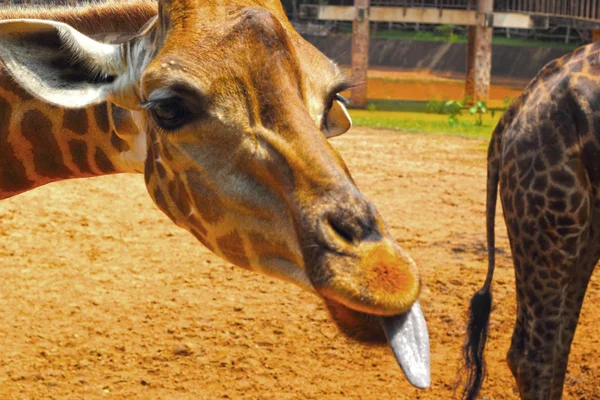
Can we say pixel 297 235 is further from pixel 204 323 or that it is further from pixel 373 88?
pixel 373 88

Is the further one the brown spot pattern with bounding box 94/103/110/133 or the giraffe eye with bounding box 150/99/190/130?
the brown spot pattern with bounding box 94/103/110/133

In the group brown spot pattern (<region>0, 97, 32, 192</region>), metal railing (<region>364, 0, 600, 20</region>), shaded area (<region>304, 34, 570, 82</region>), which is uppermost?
brown spot pattern (<region>0, 97, 32, 192</region>)

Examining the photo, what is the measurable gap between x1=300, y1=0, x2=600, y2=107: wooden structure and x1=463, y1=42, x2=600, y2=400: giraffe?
15.4m

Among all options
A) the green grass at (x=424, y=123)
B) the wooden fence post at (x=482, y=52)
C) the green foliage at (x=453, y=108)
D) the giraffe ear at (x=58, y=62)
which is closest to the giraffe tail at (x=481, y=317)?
the giraffe ear at (x=58, y=62)

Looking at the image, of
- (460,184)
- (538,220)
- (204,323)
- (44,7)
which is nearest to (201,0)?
(44,7)

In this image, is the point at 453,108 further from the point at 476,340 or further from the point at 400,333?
the point at 400,333

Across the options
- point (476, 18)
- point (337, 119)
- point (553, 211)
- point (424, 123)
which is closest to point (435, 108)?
point (476, 18)

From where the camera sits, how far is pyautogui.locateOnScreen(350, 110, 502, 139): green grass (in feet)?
52.5

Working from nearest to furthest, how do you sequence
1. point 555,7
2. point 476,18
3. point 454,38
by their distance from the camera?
point 476,18, point 555,7, point 454,38

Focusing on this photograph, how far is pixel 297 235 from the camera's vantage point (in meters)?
2.54

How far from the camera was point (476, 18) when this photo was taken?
68.5 feet

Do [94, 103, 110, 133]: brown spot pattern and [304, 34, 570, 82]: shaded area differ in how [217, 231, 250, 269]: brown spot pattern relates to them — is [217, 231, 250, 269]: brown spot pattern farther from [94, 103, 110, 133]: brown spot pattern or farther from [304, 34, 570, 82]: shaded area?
[304, 34, 570, 82]: shaded area

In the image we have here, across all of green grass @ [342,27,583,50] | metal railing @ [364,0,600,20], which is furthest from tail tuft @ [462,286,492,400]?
green grass @ [342,27,583,50]

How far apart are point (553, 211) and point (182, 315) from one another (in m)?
3.12
